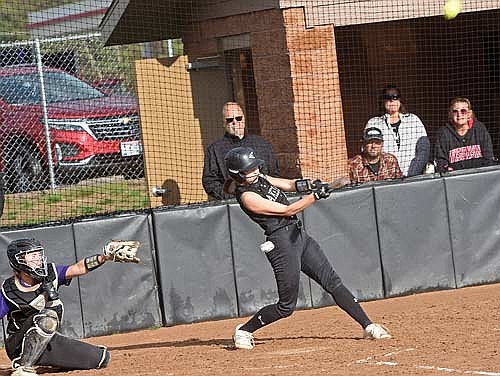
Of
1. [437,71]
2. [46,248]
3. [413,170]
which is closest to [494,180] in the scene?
[413,170]

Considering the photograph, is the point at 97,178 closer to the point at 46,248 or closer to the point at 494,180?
the point at 46,248

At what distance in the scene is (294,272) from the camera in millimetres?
8250

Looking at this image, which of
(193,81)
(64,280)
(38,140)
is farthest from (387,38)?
(64,280)

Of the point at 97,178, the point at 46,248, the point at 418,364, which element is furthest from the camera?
the point at 97,178

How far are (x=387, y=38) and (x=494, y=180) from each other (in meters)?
3.65

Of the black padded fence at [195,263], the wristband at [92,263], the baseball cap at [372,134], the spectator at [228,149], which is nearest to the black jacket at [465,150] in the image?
the baseball cap at [372,134]

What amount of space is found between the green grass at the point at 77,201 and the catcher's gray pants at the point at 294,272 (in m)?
5.67

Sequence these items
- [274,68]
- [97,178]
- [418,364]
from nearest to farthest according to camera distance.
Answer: [418,364], [274,68], [97,178]

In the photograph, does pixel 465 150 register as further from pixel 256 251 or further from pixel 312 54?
pixel 256 251

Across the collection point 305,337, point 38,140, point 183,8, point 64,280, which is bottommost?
point 305,337

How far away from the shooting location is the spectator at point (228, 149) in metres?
10.6

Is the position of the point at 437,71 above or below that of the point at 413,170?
above

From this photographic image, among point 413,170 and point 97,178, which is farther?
point 97,178

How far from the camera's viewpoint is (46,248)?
1005 cm
